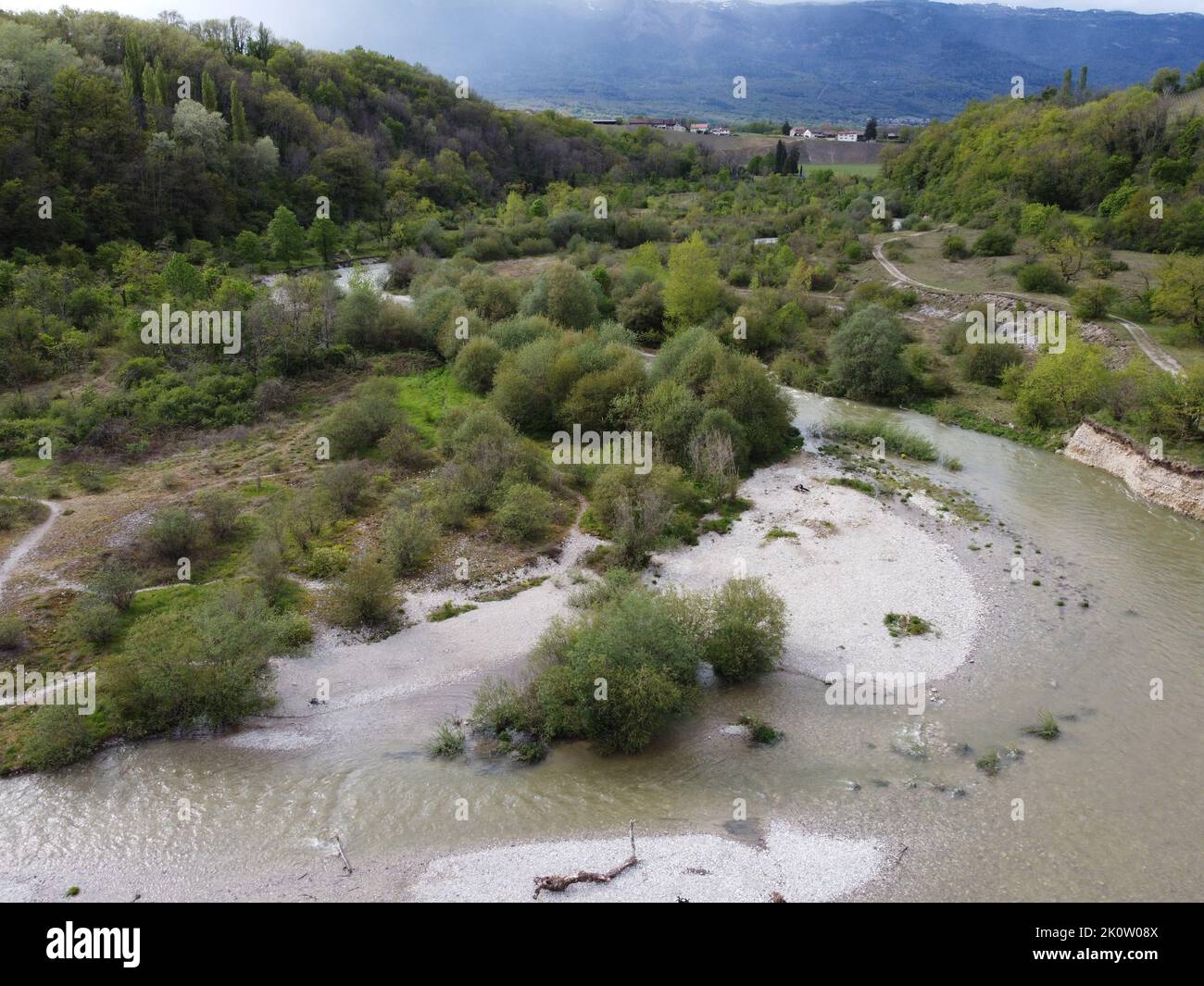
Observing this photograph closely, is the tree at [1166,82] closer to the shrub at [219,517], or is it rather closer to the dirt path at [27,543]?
the shrub at [219,517]

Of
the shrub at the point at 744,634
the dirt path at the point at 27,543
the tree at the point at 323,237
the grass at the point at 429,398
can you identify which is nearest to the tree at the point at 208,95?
the tree at the point at 323,237

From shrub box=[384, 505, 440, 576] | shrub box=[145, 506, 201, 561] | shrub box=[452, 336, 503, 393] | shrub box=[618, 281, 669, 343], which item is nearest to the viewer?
shrub box=[145, 506, 201, 561]

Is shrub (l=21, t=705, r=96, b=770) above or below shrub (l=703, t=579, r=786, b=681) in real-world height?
below

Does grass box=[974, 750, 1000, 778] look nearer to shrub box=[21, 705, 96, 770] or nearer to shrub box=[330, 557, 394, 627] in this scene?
shrub box=[330, 557, 394, 627]

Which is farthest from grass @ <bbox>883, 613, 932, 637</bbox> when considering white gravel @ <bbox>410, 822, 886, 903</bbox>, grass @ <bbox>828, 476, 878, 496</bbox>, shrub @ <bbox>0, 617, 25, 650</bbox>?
shrub @ <bbox>0, 617, 25, 650</bbox>

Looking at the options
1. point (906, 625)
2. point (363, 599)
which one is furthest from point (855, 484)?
point (363, 599)

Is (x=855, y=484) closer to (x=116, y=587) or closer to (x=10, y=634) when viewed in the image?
(x=116, y=587)
